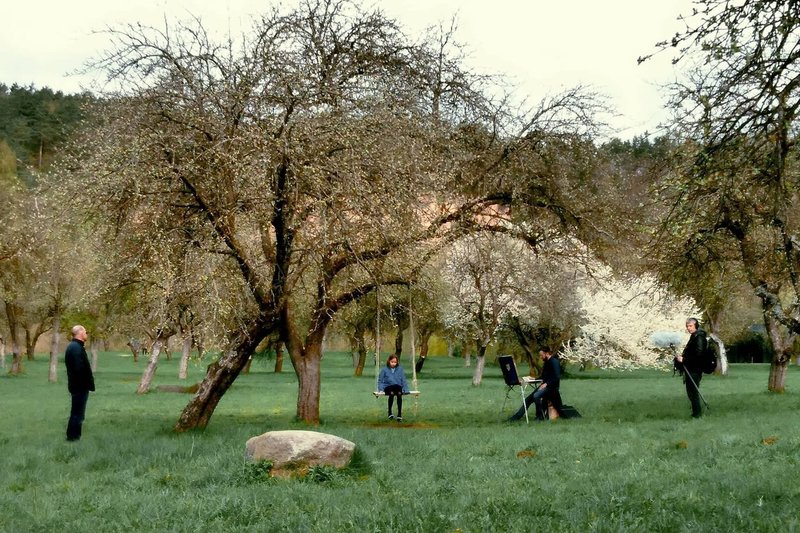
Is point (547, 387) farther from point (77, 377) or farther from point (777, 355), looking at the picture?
point (777, 355)

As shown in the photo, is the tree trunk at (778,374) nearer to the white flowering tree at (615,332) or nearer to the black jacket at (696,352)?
the black jacket at (696,352)

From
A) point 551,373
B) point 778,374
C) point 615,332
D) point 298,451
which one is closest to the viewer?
point 298,451

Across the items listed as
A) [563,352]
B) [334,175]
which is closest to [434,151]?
[334,175]

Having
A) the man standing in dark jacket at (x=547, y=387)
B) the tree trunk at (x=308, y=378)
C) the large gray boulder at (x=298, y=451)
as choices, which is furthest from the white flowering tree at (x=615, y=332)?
the large gray boulder at (x=298, y=451)

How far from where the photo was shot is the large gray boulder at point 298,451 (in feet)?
30.0

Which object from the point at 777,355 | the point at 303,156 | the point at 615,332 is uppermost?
the point at 303,156

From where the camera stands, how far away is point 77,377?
1356 centimetres

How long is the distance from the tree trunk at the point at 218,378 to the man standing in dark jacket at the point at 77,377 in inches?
79.9

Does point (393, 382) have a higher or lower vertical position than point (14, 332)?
lower

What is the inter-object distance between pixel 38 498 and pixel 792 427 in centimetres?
1184

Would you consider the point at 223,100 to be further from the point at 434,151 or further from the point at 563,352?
the point at 563,352

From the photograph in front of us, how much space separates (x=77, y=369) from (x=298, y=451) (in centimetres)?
617

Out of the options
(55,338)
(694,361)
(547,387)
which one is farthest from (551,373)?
(55,338)

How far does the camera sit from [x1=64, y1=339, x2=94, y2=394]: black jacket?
1353 cm
